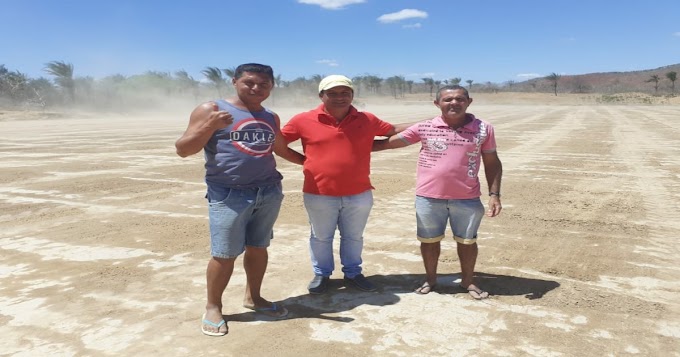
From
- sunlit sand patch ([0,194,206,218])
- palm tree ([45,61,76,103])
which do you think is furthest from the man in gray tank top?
palm tree ([45,61,76,103])

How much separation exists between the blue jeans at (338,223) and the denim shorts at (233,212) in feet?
1.93

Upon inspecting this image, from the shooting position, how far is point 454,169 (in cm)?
375

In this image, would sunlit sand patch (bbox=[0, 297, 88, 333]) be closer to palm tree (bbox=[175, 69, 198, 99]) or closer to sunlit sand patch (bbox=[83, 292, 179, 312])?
→ sunlit sand patch (bbox=[83, 292, 179, 312])

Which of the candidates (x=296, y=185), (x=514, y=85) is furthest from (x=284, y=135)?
(x=514, y=85)

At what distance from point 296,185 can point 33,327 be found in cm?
628

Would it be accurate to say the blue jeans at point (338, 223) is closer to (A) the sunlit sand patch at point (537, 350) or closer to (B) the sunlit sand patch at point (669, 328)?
(A) the sunlit sand patch at point (537, 350)

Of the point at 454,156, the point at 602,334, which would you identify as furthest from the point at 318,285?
the point at 602,334

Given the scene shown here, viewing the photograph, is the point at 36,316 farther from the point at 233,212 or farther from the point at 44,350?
the point at 233,212

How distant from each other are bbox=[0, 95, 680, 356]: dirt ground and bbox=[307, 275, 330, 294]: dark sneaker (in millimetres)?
65

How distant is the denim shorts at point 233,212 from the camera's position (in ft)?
10.6

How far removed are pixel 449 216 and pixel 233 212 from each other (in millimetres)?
1765

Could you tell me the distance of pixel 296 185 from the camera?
9.54 metres

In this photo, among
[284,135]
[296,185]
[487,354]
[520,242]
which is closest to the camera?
[487,354]

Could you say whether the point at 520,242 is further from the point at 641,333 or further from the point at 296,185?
the point at 296,185
